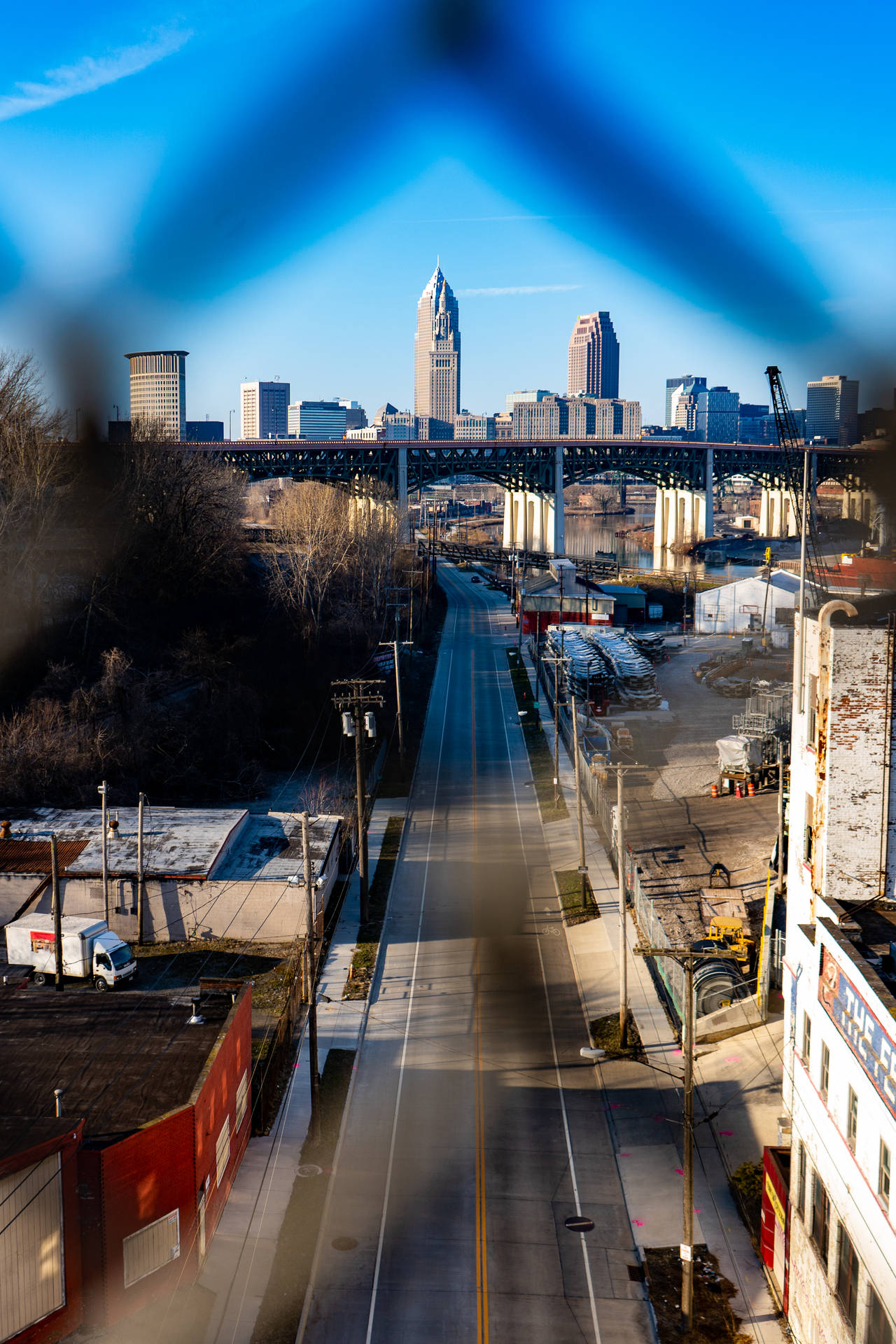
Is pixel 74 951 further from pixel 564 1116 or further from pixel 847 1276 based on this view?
pixel 847 1276

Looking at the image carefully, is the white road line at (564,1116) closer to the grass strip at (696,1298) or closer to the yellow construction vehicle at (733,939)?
the grass strip at (696,1298)

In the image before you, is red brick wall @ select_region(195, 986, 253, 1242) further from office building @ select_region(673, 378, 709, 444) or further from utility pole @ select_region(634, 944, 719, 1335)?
office building @ select_region(673, 378, 709, 444)

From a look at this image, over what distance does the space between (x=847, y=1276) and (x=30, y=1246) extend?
23.1 feet

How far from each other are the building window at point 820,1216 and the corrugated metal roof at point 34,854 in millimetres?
16421

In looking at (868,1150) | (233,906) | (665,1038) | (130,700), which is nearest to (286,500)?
(130,700)

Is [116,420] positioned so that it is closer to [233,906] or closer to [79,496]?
[79,496]

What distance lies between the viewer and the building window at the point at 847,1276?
884 centimetres

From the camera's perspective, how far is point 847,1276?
29.6 feet

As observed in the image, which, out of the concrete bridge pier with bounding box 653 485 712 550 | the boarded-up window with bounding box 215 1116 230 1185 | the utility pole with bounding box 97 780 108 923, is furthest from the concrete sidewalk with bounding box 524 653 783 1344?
the concrete bridge pier with bounding box 653 485 712 550

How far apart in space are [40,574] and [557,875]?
80.0 ft

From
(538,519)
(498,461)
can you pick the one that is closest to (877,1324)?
(498,461)

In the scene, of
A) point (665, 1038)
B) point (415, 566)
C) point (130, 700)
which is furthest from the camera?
point (415, 566)

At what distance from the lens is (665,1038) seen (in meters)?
17.2

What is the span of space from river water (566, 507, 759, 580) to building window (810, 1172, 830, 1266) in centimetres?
5655
